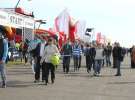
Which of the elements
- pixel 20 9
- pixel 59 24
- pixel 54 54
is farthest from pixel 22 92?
pixel 59 24

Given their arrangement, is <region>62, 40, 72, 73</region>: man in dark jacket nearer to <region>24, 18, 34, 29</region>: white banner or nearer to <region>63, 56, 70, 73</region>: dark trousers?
<region>63, 56, 70, 73</region>: dark trousers

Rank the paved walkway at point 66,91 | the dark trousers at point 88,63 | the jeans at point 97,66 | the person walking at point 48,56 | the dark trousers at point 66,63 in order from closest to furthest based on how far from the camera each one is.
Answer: the paved walkway at point 66,91, the person walking at point 48,56, the jeans at point 97,66, the dark trousers at point 66,63, the dark trousers at point 88,63

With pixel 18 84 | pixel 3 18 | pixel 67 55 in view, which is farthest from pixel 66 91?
pixel 3 18

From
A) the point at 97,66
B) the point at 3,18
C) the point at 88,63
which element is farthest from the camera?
the point at 3,18

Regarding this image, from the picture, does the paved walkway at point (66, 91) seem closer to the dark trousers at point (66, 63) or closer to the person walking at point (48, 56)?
the person walking at point (48, 56)

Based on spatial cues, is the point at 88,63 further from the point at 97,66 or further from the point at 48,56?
the point at 48,56

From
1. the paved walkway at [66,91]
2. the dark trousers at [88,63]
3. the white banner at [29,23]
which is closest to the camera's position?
the paved walkway at [66,91]

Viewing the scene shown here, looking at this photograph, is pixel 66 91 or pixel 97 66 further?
pixel 97 66

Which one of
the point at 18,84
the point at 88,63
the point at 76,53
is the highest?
the point at 76,53

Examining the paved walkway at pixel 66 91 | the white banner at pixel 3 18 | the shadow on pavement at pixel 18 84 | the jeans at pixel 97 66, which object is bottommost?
the paved walkway at pixel 66 91

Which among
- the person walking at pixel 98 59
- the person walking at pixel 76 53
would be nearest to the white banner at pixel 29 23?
the person walking at pixel 76 53

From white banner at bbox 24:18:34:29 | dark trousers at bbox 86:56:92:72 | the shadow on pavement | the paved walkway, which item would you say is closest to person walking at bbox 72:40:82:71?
dark trousers at bbox 86:56:92:72

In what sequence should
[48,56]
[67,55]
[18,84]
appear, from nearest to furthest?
[48,56], [18,84], [67,55]

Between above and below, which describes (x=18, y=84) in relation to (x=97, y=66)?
below
